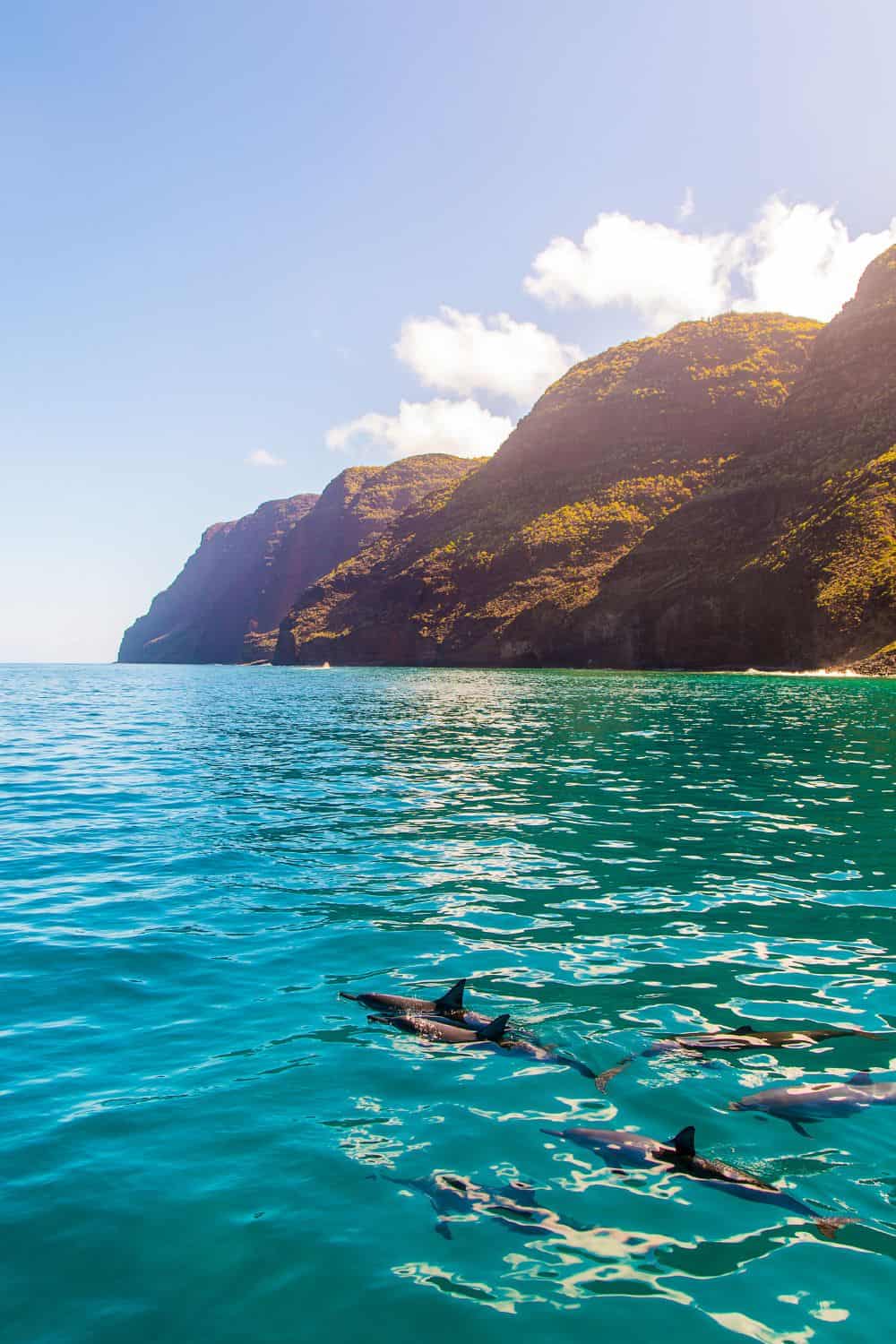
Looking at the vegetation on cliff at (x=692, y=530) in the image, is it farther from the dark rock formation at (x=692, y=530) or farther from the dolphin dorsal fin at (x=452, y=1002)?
the dolphin dorsal fin at (x=452, y=1002)

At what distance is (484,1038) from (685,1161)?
2378 mm

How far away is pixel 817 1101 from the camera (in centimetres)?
624

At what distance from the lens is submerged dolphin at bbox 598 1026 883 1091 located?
718 cm

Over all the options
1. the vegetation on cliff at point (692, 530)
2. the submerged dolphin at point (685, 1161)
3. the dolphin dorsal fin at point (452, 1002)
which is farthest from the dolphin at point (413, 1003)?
the vegetation on cliff at point (692, 530)

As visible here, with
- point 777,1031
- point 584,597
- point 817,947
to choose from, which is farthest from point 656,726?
point 584,597

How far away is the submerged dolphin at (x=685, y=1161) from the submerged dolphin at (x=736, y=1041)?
123 cm

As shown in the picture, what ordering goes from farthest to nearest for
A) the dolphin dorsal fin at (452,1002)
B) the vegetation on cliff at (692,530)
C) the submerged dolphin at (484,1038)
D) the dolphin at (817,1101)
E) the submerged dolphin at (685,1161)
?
the vegetation on cliff at (692,530) → the dolphin dorsal fin at (452,1002) → the submerged dolphin at (484,1038) → the dolphin at (817,1101) → the submerged dolphin at (685,1161)

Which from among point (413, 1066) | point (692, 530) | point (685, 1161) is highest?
point (692, 530)

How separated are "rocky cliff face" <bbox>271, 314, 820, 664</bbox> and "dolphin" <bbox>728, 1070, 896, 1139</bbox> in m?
123

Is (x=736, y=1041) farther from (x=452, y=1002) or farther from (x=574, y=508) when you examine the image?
(x=574, y=508)

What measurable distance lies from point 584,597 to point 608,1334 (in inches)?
5426

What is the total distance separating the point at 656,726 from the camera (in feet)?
120

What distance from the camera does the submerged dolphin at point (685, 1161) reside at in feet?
16.9

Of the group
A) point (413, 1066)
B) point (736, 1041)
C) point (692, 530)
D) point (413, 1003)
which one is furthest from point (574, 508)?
point (413, 1066)
